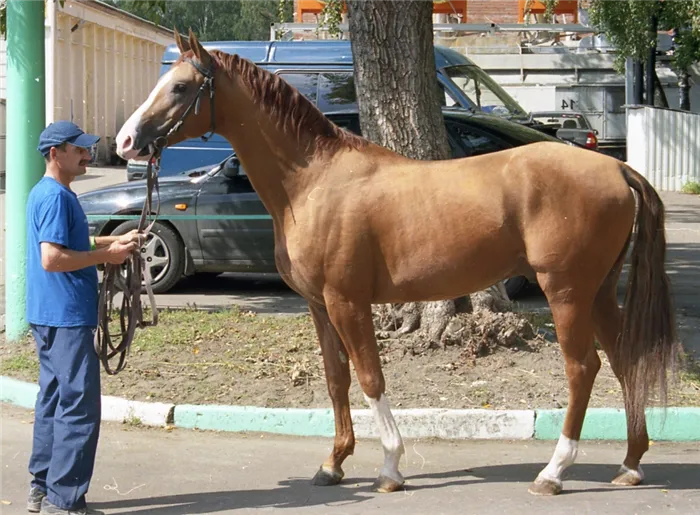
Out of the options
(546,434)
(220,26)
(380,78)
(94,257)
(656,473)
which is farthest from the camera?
(220,26)

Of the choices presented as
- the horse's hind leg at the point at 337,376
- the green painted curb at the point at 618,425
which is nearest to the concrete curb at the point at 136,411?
the horse's hind leg at the point at 337,376

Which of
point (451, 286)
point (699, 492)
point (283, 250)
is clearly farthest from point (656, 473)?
point (283, 250)

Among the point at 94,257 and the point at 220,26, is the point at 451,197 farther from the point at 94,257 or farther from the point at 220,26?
the point at 220,26

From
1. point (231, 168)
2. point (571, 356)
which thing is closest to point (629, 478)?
point (571, 356)

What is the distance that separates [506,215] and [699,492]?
1.73 metres

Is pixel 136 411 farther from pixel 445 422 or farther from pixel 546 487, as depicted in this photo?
pixel 546 487

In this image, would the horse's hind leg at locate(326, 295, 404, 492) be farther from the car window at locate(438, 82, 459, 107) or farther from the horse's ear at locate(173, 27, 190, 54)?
the car window at locate(438, 82, 459, 107)

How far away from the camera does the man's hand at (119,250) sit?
15.6 ft

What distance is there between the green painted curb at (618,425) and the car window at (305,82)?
7.72m

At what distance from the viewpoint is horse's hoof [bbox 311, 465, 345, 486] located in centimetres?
533

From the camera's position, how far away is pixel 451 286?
5.16m

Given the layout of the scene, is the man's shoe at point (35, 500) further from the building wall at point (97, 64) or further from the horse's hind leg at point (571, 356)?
the building wall at point (97, 64)

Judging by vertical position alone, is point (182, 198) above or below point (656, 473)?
above

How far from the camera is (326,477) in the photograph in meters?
5.34
